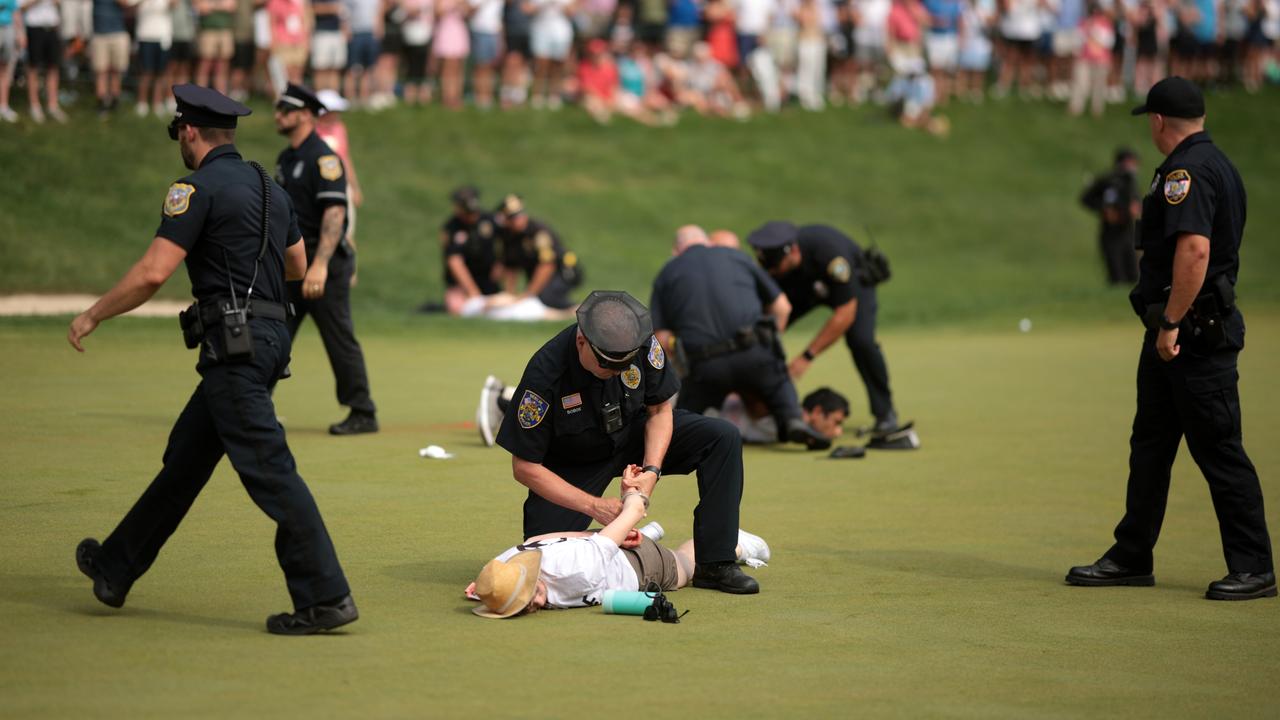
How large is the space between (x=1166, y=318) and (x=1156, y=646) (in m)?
1.52

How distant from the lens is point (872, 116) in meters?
31.5

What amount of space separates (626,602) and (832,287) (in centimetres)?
571

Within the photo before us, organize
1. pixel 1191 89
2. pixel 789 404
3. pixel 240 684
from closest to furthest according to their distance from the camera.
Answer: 1. pixel 240 684
2. pixel 1191 89
3. pixel 789 404

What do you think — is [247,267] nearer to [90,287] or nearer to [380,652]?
[380,652]

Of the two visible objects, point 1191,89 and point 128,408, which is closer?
point 1191,89

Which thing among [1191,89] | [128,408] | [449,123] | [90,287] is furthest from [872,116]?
[1191,89]

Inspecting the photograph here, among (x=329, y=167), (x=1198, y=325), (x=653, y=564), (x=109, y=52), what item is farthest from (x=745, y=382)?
(x=109, y=52)

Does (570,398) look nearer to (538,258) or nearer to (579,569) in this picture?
(579,569)

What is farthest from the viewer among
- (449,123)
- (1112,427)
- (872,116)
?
(872,116)

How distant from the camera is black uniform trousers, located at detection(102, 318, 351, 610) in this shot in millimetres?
6008

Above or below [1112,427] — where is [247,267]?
above

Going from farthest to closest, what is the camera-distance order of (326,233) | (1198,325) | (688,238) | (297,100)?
(688,238) → (297,100) → (326,233) → (1198,325)

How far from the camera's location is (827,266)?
38.8 feet

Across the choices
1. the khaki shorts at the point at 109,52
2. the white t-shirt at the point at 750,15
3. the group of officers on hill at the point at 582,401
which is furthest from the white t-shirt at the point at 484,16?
the group of officers on hill at the point at 582,401
